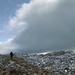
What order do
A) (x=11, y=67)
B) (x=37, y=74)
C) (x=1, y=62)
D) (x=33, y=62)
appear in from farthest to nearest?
(x=33, y=62) < (x=1, y=62) < (x=11, y=67) < (x=37, y=74)

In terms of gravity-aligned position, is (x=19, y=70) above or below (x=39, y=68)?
below

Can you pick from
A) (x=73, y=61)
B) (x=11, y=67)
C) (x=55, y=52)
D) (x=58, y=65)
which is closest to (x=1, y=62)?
(x=11, y=67)

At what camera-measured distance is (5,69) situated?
5631 centimetres

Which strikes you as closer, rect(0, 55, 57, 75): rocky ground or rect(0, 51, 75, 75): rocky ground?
rect(0, 55, 57, 75): rocky ground

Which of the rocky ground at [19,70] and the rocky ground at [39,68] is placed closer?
the rocky ground at [19,70]

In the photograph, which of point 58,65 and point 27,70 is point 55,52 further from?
point 27,70

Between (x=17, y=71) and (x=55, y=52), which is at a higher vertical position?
(x=55, y=52)

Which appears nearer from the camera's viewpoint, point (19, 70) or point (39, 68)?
point (19, 70)

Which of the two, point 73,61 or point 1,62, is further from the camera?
point 73,61

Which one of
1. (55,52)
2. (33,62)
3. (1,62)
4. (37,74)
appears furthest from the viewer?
(55,52)

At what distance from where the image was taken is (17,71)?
54250mm

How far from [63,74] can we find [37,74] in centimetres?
591

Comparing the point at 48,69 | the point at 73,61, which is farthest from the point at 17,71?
the point at 73,61

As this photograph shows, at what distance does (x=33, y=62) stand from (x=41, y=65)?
4.40 m
